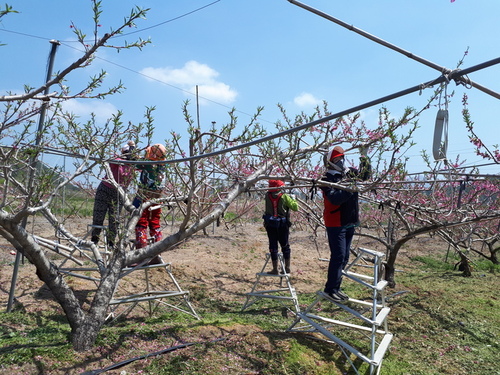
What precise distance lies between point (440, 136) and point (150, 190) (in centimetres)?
283

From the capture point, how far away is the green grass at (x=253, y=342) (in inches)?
135

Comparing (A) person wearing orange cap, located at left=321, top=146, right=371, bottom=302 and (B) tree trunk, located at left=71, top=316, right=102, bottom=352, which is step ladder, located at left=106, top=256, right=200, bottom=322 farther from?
(A) person wearing orange cap, located at left=321, top=146, right=371, bottom=302

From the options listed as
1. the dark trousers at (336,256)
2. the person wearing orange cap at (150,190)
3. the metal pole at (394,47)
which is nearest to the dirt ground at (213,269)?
the person wearing orange cap at (150,190)

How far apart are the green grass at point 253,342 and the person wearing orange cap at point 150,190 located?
0.97 metres

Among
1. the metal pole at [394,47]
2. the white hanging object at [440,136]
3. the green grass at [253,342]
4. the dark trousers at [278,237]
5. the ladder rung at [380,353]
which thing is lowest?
the green grass at [253,342]

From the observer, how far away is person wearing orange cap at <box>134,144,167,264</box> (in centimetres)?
425

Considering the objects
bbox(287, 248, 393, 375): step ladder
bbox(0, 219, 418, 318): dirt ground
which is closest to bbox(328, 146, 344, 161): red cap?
bbox(287, 248, 393, 375): step ladder

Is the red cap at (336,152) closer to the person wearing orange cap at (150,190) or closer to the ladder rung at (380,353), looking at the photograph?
the person wearing orange cap at (150,190)

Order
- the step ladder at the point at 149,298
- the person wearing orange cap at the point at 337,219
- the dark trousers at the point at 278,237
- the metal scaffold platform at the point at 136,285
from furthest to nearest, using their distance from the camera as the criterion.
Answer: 1. the dark trousers at the point at 278,237
2. the metal scaffold platform at the point at 136,285
3. the step ladder at the point at 149,298
4. the person wearing orange cap at the point at 337,219

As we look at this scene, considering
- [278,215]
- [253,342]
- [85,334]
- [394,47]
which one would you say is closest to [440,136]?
[394,47]

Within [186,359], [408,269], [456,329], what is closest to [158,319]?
[186,359]

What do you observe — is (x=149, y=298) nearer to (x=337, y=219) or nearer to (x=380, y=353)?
(x=337, y=219)

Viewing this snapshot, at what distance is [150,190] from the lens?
446 centimetres

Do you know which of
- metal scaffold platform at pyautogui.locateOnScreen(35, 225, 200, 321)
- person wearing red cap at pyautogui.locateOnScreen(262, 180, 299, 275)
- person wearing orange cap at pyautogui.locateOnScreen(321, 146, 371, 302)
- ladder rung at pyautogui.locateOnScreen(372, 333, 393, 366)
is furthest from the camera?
person wearing red cap at pyautogui.locateOnScreen(262, 180, 299, 275)
